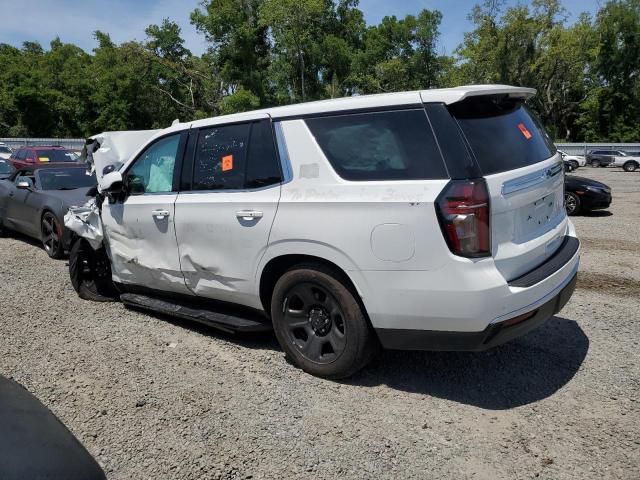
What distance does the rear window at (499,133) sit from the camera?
3.15 metres

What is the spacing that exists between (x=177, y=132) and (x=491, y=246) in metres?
2.83

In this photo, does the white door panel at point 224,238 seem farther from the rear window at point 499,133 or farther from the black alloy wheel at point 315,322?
the rear window at point 499,133

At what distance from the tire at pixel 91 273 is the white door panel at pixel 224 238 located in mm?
1723

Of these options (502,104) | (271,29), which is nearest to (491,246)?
(502,104)

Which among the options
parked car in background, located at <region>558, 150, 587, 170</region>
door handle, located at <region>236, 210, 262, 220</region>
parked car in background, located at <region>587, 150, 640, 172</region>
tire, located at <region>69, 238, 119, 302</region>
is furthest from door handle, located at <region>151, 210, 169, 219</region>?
parked car in background, located at <region>587, 150, 640, 172</region>

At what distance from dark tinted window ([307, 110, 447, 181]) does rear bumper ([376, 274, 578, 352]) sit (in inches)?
36.0

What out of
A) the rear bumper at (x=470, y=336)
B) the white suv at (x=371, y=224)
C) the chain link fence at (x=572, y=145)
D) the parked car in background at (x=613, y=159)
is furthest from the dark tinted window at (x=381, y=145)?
the chain link fence at (x=572, y=145)

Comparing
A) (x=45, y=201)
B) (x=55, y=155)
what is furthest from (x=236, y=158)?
(x=55, y=155)

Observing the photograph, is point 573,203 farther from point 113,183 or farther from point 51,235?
point 51,235

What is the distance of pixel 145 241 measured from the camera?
15.4ft

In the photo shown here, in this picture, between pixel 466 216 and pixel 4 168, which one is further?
pixel 4 168

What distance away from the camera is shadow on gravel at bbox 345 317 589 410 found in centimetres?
350

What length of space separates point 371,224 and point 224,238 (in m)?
1.28

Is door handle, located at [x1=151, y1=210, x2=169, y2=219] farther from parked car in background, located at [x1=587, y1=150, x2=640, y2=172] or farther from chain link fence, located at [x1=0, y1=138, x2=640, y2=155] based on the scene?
chain link fence, located at [x1=0, y1=138, x2=640, y2=155]
